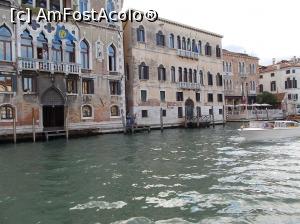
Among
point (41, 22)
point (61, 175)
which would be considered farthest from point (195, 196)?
point (41, 22)

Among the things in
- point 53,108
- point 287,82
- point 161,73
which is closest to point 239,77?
point 287,82

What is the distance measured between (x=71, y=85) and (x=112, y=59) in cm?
409

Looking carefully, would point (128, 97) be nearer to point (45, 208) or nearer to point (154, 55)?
point (154, 55)

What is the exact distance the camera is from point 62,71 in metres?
21.8

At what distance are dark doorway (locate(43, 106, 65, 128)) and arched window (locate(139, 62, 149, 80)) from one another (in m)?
7.67

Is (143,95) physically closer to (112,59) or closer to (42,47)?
(112,59)

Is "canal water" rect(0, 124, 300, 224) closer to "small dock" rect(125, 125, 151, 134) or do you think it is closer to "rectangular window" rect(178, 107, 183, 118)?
"small dock" rect(125, 125, 151, 134)

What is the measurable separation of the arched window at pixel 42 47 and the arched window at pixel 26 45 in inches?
20.0

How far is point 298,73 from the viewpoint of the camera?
46.4 meters

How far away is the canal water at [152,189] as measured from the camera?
562 cm

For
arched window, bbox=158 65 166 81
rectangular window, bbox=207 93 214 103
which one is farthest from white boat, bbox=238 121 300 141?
rectangular window, bbox=207 93 214 103

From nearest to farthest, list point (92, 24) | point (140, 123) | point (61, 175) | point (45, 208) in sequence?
1. point (45, 208)
2. point (61, 175)
3. point (92, 24)
4. point (140, 123)

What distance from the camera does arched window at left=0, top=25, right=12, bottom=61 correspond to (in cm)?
1994

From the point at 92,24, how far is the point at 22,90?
22.6 feet
